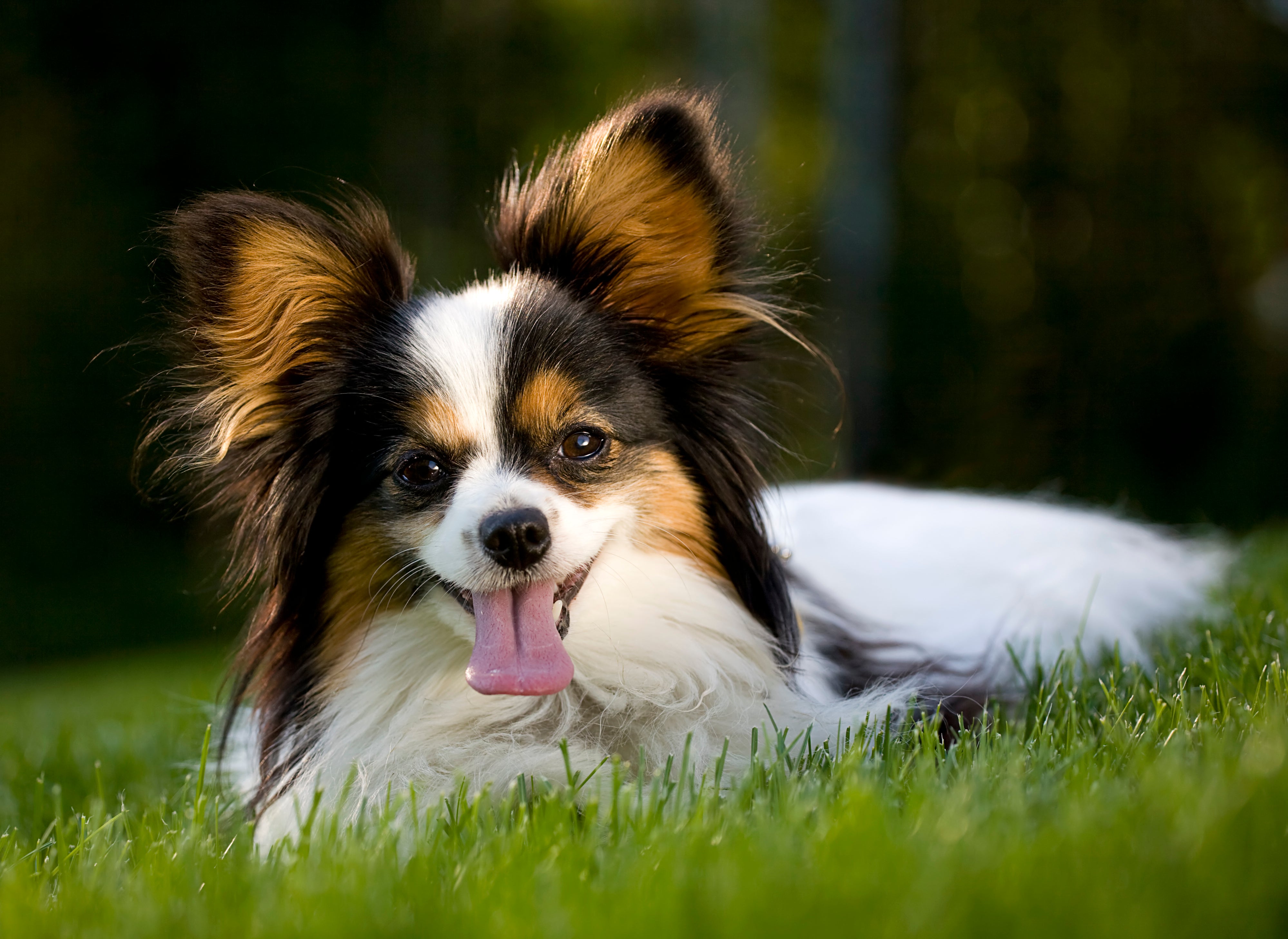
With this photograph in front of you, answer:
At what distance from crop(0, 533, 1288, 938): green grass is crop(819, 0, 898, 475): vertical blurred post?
255 inches

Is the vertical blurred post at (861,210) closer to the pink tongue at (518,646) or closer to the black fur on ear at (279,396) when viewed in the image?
the black fur on ear at (279,396)

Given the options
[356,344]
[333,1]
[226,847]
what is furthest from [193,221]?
[333,1]

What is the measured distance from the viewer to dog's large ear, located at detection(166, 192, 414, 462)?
2736 millimetres

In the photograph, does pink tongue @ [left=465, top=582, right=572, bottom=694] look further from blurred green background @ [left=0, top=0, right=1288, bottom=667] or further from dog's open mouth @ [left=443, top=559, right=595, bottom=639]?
blurred green background @ [left=0, top=0, right=1288, bottom=667]

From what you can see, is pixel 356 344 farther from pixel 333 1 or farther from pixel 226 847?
pixel 333 1

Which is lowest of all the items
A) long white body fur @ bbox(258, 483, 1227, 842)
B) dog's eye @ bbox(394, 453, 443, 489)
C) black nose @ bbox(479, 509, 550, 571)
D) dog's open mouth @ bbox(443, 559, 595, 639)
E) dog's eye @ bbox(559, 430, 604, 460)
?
long white body fur @ bbox(258, 483, 1227, 842)

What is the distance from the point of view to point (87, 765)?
151 inches

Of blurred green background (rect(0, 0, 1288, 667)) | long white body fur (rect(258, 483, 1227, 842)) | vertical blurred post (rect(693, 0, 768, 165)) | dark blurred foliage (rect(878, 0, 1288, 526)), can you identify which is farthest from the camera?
dark blurred foliage (rect(878, 0, 1288, 526))

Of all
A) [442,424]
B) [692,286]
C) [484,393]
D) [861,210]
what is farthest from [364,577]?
[861,210]

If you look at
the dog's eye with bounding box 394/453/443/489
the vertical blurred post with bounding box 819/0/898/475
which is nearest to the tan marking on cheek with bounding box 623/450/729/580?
the dog's eye with bounding box 394/453/443/489

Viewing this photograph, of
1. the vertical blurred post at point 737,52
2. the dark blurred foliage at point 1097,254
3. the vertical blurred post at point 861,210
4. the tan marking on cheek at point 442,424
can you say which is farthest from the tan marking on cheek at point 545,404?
the dark blurred foliage at point 1097,254

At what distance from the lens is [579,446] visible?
274 centimetres

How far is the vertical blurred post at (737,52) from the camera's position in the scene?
9.86m

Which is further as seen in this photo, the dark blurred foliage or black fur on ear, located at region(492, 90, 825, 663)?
the dark blurred foliage
